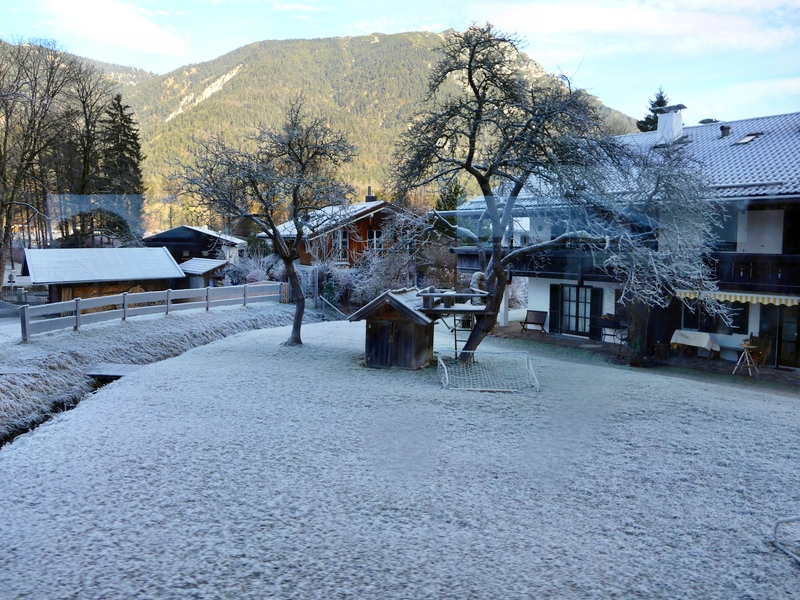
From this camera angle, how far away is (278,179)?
15055 millimetres

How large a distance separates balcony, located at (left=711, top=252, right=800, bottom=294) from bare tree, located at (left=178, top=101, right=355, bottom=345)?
893 cm

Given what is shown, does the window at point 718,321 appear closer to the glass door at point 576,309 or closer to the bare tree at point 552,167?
the bare tree at point 552,167

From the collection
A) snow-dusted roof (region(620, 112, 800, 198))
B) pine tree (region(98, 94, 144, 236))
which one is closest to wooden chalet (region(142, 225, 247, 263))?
pine tree (region(98, 94, 144, 236))

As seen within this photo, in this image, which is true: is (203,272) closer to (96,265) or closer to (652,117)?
(96,265)

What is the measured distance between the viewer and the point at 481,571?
443cm

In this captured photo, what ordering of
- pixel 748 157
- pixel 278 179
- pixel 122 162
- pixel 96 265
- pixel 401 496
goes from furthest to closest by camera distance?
pixel 122 162 → pixel 96 265 → pixel 278 179 → pixel 748 157 → pixel 401 496

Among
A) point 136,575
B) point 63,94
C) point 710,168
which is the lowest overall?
point 136,575

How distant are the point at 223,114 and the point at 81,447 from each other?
26954 mm

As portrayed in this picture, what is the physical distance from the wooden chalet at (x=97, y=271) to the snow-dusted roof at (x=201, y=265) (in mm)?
1803

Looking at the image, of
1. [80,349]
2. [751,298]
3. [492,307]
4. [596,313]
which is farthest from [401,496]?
[596,313]

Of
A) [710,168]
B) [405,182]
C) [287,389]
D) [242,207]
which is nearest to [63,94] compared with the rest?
[242,207]

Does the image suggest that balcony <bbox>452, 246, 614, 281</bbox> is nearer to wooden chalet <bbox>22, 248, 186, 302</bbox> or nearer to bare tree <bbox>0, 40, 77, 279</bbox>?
wooden chalet <bbox>22, 248, 186, 302</bbox>

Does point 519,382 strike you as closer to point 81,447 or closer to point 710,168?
point 81,447

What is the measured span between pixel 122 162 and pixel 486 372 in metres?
20.7
